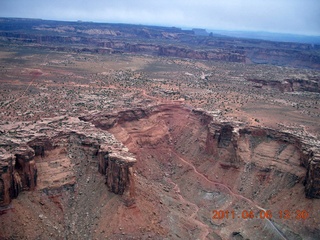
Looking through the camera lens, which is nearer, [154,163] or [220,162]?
[220,162]

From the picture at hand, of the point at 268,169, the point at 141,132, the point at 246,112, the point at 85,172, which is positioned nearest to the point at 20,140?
the point at 85,172

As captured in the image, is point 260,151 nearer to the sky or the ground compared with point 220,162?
nearer to the sky

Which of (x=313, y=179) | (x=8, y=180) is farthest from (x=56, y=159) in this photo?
(x=313, y=179)

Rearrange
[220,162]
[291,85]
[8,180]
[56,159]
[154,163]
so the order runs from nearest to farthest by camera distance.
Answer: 1. [8,180]
2. [56,159]
3. [220,162]
4. [154,163]
5. [291,85]

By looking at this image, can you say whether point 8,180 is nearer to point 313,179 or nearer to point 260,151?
point 260,151

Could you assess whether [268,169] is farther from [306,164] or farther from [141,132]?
[141,132]

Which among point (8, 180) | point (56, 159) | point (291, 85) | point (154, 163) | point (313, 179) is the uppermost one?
point (291, 85)

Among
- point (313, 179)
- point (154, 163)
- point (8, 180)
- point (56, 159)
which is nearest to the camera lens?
point (8, 180)

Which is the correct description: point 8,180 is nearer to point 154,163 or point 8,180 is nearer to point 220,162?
point 154,163
